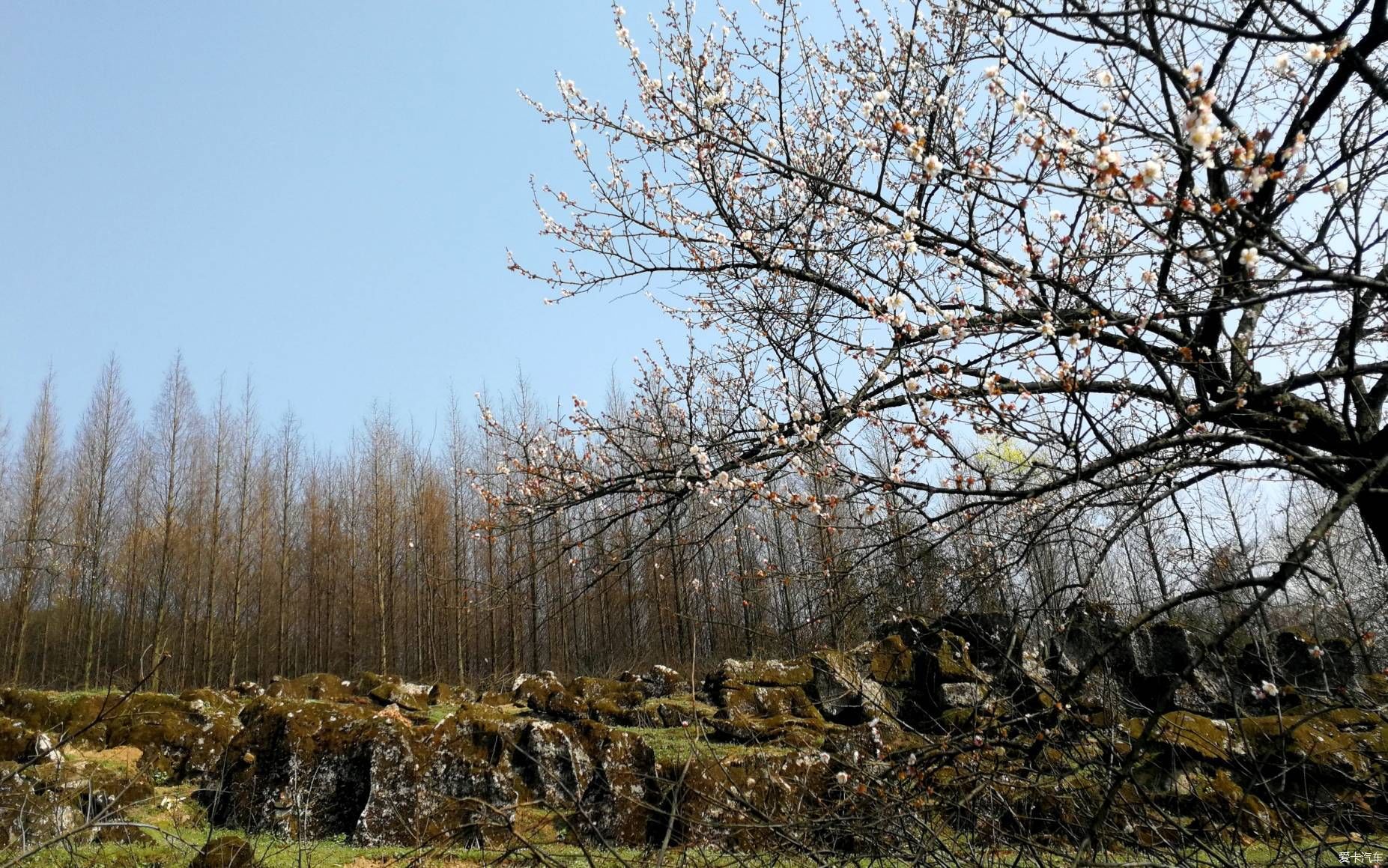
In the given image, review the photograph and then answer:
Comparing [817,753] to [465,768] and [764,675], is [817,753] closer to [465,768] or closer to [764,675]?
[465,768]

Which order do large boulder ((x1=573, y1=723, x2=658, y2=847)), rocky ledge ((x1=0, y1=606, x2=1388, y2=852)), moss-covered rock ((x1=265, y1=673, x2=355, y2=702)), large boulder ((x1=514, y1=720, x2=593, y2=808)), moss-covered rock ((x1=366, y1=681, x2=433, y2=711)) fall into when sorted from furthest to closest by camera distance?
moss-covered rock ((x1=265, y1=673, x2=355, y2=702)), moss-covered rock ((x1=366, y1=681, x2=433, y2=711)), large boulder ((x1=514, y1=720, x2=593, y2=808)), large boulder ((x1=573, y1=723, x2=658, y2=847)), rocky ledge ((x1=0, y1=606, x2=1388, y2=852))

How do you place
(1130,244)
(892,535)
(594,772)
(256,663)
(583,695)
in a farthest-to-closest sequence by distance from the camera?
(256,663), (583,695), (594,772), (892,535), (1130,244)

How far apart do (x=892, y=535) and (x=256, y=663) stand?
29086 mm

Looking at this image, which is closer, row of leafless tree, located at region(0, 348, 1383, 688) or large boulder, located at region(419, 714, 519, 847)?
large boulder, located at region(419, 714, 519, 847)

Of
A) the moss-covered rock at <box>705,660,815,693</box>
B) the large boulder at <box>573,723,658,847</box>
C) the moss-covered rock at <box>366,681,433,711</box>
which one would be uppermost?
the moss-covered rock at <box>366,681,433,711</box>

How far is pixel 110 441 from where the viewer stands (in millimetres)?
20406

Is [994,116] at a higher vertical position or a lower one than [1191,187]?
higher

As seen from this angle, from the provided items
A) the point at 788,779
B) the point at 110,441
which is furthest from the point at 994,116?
the point at 110,441

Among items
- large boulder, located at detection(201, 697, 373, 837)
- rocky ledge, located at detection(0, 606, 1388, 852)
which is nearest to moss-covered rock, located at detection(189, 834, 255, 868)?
rocky ledge, located at detection(0, 606, 1388, 852)

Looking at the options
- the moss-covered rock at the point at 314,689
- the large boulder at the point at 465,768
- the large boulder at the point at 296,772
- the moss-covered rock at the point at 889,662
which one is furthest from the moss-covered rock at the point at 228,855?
the moss-covered rock at the point at 314,689

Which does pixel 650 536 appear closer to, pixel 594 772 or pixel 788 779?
pixel 788 779

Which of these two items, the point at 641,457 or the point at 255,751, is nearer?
the point at 641,457

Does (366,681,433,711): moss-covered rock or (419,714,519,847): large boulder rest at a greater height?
(366,681,433,711): moss-covered rock

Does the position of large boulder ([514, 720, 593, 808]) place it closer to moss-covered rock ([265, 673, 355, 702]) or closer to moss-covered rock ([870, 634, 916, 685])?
moss-covered rock ([870, 634, 916, 685])
